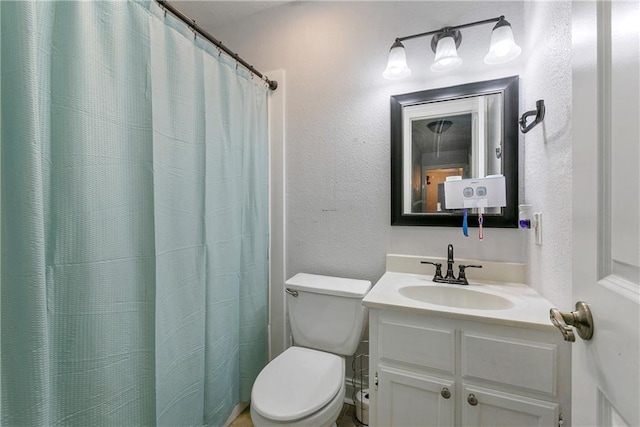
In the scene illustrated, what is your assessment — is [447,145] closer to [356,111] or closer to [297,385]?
[356,111]

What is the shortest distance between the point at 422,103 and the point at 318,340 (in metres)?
1.41

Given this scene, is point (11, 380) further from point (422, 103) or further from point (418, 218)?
point (422, 103)

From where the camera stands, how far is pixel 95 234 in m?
0.88

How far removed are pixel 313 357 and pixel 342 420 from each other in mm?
484

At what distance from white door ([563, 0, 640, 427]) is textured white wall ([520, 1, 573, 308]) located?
448mm

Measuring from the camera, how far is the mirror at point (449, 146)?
1.36 metres

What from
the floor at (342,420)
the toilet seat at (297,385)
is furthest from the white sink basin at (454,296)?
the floor at (342,420)

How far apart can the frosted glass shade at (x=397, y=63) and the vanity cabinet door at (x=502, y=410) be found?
4.80ft

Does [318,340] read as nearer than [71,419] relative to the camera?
No

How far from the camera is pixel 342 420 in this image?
1.56 metres

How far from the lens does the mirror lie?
136 cm

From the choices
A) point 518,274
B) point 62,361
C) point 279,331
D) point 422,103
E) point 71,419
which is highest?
point 422,103

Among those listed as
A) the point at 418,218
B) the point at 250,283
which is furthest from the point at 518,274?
the point at 250,283

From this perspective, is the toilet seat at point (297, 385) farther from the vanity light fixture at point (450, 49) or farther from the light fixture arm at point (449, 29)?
the light fixture arm at point (449, 29)
